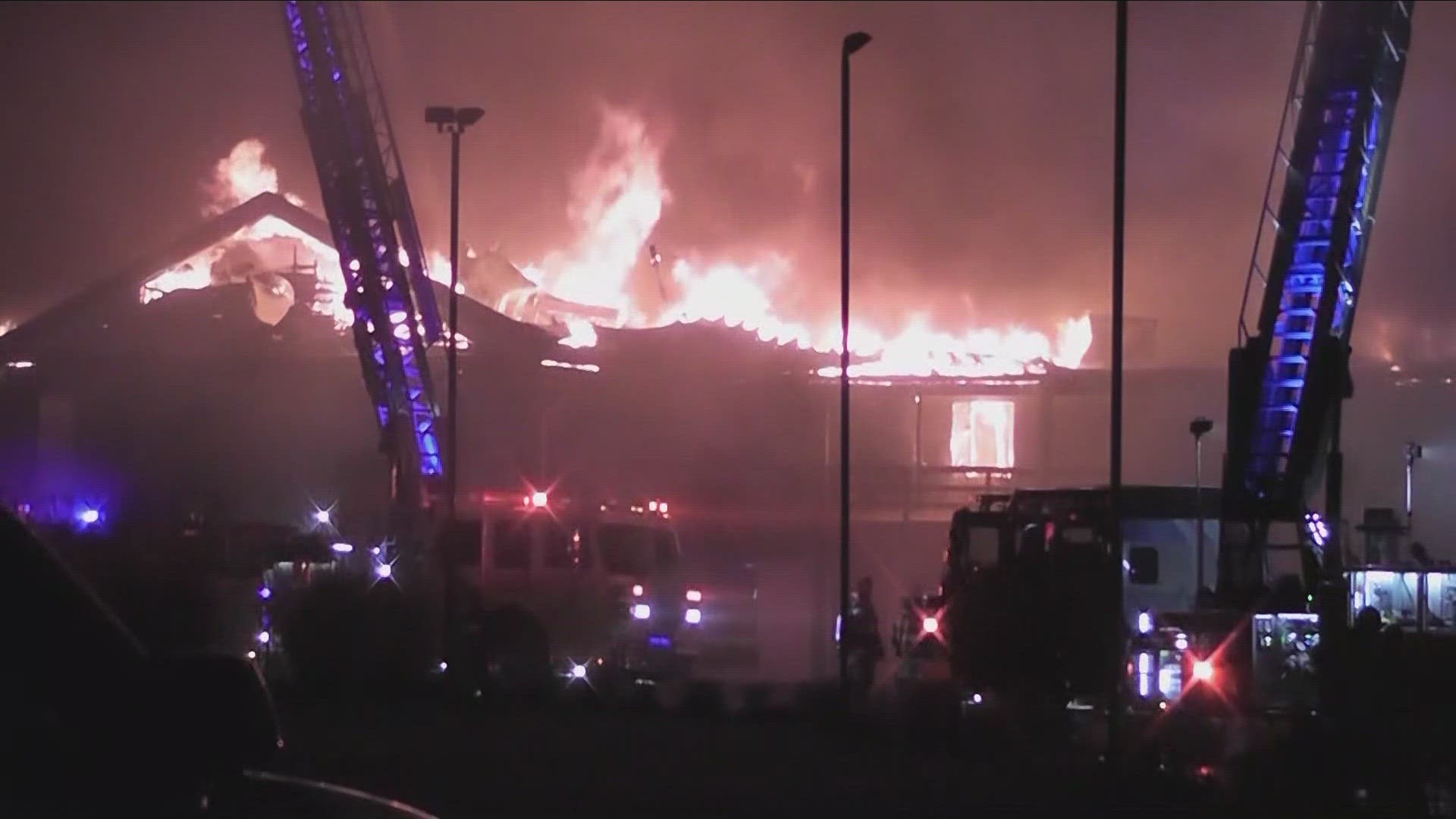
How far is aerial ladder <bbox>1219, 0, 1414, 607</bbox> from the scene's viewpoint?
2127 cm

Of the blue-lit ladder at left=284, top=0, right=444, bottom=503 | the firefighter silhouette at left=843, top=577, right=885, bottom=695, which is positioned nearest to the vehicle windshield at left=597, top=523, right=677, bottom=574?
the firefighter silhouette at left=843, top=577, right=885, bottom=695

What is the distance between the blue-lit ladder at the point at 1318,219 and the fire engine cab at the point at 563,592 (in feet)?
24.2

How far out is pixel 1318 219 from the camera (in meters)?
22.0

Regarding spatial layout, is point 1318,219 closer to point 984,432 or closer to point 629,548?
point 629,548

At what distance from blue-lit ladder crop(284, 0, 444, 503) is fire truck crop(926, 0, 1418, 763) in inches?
367

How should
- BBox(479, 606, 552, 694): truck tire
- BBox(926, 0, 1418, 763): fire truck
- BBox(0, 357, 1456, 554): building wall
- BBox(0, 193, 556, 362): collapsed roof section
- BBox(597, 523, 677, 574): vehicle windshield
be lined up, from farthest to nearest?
1. BBox(0, 193, 556, 362): collapsed roof section
2. BBox(0, 357, 1456, 554): building wall
3. BBox(597, 523, 677, 574): vehicle windshield
4. BBox(479, 606, 552, 694): truck tire
5. BBox(926, 0, 1418, 763): fire truck

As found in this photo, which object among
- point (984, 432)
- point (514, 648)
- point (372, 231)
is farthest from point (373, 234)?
point (984, 432)

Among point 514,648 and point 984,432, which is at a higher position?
point 984,432

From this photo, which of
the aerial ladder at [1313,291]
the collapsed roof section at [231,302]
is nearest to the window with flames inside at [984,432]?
the collapsed roof section at [231,302]

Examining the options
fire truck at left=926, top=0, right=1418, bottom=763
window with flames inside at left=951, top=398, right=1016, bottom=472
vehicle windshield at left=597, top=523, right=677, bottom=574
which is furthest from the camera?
window with flames inside at left=951, top=398, right=1016, bottom=472

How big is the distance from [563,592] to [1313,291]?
9.55 m

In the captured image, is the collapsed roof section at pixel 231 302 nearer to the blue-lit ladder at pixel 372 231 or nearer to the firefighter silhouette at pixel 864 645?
the blue-lit ladder at pixel 372 231

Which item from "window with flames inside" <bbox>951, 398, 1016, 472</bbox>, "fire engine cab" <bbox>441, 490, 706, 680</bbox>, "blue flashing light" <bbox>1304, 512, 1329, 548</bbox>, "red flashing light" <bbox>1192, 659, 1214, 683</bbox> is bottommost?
"red flashing light" <bbox>1192, 659, 1214, 683</bbox>

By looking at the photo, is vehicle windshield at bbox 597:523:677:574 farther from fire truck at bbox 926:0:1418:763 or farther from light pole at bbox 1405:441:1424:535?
light pole at bbox 1405:441:1424:535
